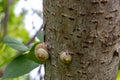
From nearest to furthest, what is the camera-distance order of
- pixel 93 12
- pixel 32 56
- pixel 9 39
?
pixel 93 12
pixel 32 56
pixel 9 39

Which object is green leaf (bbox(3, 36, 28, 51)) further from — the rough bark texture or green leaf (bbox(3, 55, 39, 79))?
the rough bark texture

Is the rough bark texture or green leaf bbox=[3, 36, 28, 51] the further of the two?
green leaf bbox=[3, 36, 28, 51]

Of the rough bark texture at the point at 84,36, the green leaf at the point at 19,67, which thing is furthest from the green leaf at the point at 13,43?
the rough bark texture at the point at 84,36

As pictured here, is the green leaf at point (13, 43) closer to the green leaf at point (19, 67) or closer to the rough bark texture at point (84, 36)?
the green leaf at point (19, 67)

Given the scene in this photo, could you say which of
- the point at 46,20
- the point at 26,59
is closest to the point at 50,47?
the point at 46,20

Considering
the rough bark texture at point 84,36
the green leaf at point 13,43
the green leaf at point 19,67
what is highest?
the rough bark texture at point 84,36

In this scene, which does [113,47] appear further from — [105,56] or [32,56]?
[32,56]

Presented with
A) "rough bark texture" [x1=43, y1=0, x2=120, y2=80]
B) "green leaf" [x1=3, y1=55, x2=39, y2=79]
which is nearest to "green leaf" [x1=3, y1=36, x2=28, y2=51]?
"green leaf" [x1=3, y1=55, x2=39, y2=79]
